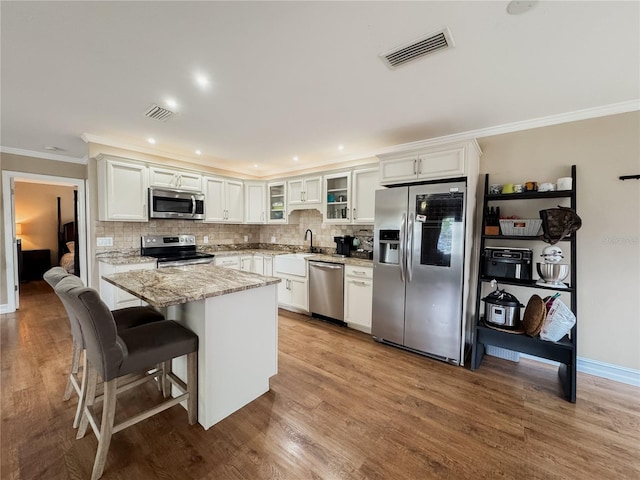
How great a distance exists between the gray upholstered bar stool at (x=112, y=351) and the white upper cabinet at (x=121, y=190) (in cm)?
232

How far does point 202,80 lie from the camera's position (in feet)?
6.88

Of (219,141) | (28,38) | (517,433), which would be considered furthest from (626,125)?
(28,38)

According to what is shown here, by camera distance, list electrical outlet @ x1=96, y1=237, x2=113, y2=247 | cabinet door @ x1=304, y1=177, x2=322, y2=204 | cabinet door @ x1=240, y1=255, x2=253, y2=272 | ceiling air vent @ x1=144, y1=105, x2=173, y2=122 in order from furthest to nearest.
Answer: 1. cabinet door @ x1=240, y1=255, x2=253, y2=272
2. cabinet door @ x1=304, y1=177, x2=322, y2=204
3. electrical outlet @ x1=96, y1=237, x2=113, y2=247
4. ceiling air vent @ x1=144, y1=105, x2=173, y2=122

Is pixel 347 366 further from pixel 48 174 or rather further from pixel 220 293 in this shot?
pixel 48 174

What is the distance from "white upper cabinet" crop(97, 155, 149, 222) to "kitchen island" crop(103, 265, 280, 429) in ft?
5.85

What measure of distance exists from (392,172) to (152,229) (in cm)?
367

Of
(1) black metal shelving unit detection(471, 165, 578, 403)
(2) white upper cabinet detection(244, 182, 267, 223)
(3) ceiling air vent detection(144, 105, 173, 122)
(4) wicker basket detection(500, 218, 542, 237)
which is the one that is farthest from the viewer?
(2) white upper cabinet detection(244, 182, 267, 223)

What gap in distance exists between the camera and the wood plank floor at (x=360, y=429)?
1.50 meters

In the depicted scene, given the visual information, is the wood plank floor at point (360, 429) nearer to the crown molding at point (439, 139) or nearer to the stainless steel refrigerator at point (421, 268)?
the stainless steel refrigerator at point (421, 268)

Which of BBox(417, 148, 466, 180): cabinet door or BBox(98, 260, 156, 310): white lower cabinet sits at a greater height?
BBox(417, 148, 466, 180): cabinet door

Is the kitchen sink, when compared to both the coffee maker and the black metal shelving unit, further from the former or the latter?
the black metal shelving unit

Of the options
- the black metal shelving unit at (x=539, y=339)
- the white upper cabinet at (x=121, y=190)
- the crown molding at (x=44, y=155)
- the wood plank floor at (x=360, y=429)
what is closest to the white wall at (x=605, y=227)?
the black metal shelving unit at (x=539, y=339)

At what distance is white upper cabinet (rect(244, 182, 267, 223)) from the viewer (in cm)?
495

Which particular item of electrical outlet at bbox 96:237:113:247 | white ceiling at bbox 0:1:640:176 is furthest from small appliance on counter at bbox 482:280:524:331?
electrical outlet at bbox 96:237:113:247
